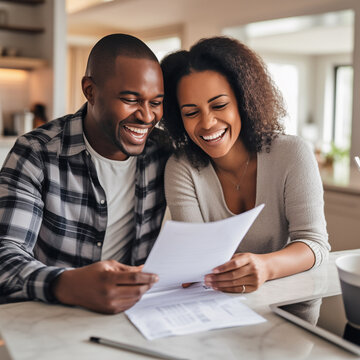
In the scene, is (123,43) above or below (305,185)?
above

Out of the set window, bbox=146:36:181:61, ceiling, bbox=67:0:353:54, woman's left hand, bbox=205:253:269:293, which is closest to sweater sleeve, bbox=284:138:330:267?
woman's left hand, bbox=205:253:269:293

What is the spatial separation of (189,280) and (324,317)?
29 centimetres

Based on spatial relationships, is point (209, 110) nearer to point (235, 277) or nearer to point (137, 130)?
point (137, 130)

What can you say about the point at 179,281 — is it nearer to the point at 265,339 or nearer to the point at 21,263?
the point at 265,339

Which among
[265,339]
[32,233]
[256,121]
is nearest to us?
[265,339]

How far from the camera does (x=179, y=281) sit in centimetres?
108

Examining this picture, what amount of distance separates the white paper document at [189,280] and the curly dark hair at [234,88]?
0.57 meters

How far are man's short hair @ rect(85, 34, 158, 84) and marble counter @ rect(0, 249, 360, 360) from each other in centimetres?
69

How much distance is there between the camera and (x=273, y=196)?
1.50m

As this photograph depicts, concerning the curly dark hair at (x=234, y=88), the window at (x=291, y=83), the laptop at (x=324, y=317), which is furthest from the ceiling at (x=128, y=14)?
the window at (x=291, y=83)

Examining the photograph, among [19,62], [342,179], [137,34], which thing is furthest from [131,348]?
[137,34]

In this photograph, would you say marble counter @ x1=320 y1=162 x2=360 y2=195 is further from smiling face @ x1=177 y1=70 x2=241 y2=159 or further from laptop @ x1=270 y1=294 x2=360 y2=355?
laptop @ x1=270 y1=294 x2=360 y2=355

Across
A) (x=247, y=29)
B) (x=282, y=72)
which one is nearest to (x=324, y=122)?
(x=282, y=72)

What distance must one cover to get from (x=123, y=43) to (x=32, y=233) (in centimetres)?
58
